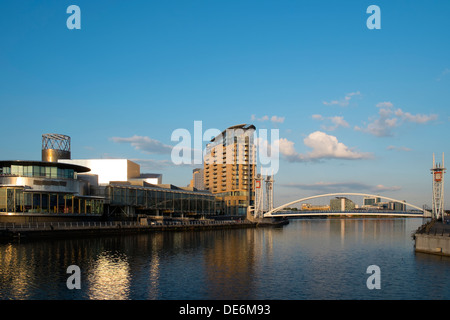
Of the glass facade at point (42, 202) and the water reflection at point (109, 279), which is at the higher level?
the glass facade at point (42, 202)

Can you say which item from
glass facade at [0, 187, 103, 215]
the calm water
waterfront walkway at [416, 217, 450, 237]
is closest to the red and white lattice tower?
waterfront walkway at [416, 217, 450, 237]

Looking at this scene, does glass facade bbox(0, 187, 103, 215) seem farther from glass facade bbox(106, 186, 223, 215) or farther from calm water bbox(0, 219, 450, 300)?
calm water bbox(0, 219, 450, 300)

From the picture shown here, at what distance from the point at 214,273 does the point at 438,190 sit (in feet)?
341

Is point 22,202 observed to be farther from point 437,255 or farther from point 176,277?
point 437,255

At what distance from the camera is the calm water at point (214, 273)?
3328 cm

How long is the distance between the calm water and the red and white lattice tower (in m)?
65.1

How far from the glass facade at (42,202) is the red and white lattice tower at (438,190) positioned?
99329 mm

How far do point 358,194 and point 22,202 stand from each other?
11140 centimetres

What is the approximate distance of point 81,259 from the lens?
49.9 metres

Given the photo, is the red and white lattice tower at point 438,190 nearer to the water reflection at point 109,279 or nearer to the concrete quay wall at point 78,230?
the concrete quay wall at point 78,230

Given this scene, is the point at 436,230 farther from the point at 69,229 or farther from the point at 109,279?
the point at 69,229

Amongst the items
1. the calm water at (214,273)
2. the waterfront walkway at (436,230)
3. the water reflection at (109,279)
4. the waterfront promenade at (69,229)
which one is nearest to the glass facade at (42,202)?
the waterfront promenade at (69,229)

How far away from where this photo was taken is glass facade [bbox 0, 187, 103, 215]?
270 feet
